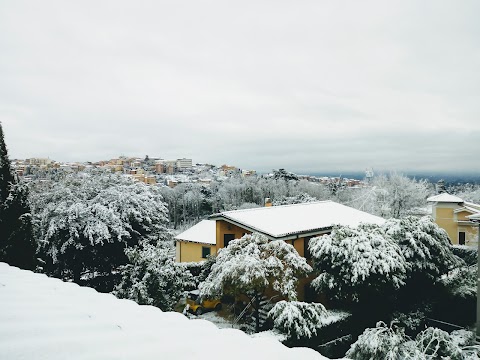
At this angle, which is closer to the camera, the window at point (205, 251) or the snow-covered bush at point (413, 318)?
the snow-covered bush at point (413, 318)

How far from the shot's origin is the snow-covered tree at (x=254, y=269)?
1166cm

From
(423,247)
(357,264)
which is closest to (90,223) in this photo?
(357,264)

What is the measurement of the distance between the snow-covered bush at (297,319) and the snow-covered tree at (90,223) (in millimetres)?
9407

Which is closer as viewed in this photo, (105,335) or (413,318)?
(105,335)

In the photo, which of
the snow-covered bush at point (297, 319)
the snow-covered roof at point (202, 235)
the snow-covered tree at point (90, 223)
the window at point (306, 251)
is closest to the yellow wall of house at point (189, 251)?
the snow-covered roof at point (202, 235)

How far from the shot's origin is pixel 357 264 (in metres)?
12.8

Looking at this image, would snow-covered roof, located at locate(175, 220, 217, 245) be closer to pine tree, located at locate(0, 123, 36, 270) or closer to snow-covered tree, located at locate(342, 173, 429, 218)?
pine tree, located at locate(0, 123, 36, 270)

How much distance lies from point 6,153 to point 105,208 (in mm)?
7995

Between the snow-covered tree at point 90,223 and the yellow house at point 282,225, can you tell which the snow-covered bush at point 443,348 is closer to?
the yellow house at point 282,225

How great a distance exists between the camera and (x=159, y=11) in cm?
1616

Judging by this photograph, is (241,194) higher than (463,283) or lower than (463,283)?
higher

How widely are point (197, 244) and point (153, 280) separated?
10.2 m

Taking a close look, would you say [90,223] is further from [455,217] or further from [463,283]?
[455,217]

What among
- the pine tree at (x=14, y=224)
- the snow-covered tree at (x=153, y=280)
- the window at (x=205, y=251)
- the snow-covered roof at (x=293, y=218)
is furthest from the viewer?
the window at (x=205, y=251)
